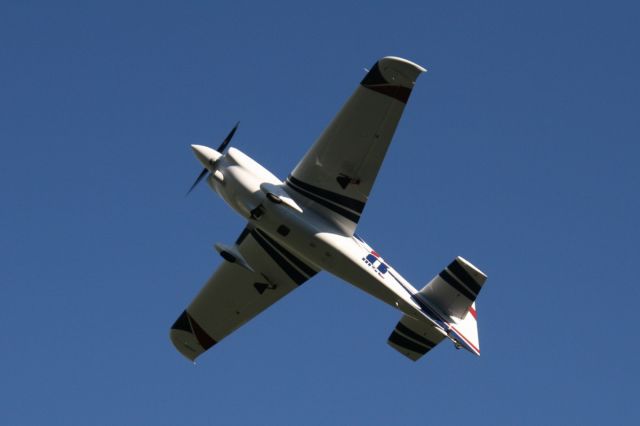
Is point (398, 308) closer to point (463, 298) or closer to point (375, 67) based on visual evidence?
point (463, 298)

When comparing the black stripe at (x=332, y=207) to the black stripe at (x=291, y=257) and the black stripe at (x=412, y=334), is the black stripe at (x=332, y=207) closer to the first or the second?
the black stripe at (x=291, y=257)

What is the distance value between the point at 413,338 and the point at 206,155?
8.84 meters

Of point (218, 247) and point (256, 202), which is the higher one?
point (256, 202)

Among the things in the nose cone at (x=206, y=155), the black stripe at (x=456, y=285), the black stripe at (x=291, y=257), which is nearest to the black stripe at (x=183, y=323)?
the black stripe at (x=291, y=257)

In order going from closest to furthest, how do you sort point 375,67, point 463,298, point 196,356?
point 375,67 → point 463,298 → point 196,356

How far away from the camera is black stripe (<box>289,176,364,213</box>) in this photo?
3028 centimetres

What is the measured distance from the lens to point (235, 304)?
34.7 m

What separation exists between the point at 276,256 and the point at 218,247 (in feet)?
7.66

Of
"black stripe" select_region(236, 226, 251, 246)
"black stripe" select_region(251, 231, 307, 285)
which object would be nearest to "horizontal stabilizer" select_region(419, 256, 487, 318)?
"black stripe" select_region(251, 231, 307, 285)

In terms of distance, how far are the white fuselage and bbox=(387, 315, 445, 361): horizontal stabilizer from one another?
0.70 m

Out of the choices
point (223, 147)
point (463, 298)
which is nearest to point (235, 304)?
point (223, 147)

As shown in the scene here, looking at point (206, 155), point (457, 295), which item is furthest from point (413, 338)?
point (206, 155)

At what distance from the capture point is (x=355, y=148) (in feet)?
96.9

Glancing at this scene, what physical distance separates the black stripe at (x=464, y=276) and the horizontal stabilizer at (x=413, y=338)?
1.84 metres
